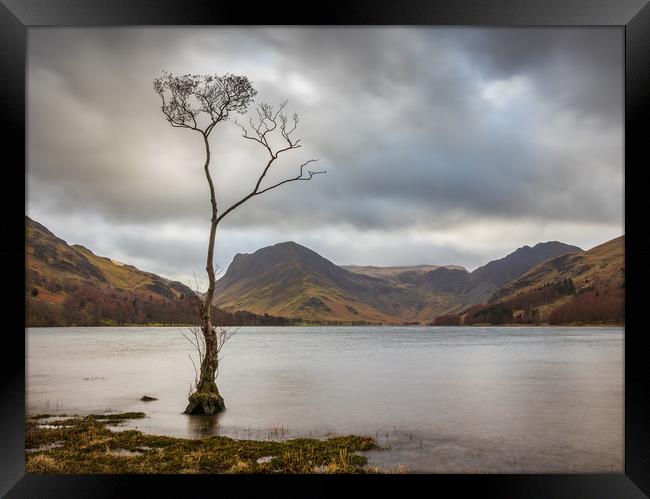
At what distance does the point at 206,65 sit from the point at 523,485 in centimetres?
4387

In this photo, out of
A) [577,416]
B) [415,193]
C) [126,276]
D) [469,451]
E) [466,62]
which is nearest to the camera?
[469,451]

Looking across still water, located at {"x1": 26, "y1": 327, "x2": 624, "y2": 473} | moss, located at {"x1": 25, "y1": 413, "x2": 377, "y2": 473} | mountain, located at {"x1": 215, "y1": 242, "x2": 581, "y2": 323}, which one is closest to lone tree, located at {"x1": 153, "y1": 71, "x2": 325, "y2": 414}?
still water, located at {"x1": 26, "y1": 327, "x2": 624, "y2": 473}

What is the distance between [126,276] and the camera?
401ft

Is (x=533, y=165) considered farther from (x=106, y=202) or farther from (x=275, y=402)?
(x=275, y=402)

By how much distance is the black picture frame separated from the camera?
4.85 m

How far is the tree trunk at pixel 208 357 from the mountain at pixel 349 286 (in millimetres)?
119481

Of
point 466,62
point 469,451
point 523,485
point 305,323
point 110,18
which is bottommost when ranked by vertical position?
point 305,323

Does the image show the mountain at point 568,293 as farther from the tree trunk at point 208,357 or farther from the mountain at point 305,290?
the tree trunk at point 208,357

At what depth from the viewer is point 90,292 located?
3836 inches

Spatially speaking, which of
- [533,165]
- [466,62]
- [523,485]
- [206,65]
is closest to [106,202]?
[206,65]

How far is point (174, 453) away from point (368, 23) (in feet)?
17.0

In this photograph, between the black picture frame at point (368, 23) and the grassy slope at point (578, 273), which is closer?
the black picture frame at point (368, 23)

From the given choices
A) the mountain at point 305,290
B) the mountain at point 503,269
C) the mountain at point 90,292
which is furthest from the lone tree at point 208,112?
the mountain at point 503,269

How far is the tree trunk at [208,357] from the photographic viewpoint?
8625 millimetres
